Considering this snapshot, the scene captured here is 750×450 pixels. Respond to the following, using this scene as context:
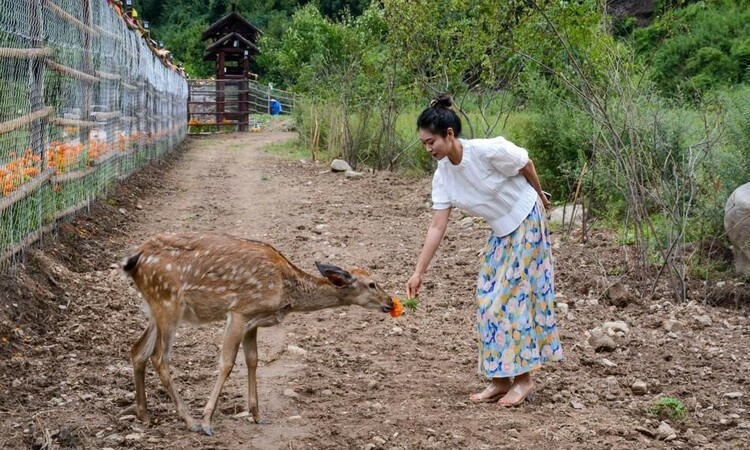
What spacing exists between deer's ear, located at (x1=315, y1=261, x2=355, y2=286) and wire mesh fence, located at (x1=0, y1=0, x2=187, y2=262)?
261 centimetres

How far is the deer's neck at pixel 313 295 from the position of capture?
18.7ft

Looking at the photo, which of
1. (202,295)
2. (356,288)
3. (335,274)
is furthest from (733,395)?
(202,295)

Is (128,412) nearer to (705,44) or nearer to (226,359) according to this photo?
(226,359)

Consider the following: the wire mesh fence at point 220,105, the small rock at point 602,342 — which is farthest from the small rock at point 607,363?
the wire mesh fence at point 220,105

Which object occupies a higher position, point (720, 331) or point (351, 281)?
point (351, 281)

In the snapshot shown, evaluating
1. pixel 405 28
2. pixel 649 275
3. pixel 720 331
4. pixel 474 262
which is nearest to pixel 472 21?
pixel 405 28

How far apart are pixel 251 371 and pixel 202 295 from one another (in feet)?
1.76

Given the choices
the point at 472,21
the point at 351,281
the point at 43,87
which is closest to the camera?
the point at 351,281

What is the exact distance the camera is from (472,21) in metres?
15.9

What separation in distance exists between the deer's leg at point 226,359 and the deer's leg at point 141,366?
35cm

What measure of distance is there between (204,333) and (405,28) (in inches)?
412

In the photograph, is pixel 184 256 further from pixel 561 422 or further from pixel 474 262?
pixel 474 262

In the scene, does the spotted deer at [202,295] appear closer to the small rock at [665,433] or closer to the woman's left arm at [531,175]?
the woman's left arm at [531,175]

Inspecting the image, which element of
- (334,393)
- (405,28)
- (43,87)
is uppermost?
(405,28)
